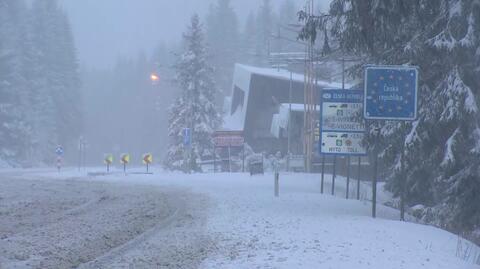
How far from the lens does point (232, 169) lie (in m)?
50.5

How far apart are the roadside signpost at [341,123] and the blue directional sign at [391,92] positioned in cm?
414

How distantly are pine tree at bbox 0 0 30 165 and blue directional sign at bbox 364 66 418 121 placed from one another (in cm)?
4821

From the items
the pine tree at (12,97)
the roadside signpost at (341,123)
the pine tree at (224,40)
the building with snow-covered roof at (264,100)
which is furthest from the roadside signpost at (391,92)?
the pine tree at (224,40)

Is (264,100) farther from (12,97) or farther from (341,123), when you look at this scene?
(341,123)

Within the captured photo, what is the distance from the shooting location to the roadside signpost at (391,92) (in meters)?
14.1

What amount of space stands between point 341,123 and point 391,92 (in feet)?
16.1

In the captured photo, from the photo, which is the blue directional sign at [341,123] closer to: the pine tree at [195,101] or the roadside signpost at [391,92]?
the roadside signpost at [391,92]

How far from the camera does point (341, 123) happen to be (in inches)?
752

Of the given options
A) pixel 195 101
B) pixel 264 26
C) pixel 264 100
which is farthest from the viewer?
pixel 264 26

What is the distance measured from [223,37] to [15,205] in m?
84.8

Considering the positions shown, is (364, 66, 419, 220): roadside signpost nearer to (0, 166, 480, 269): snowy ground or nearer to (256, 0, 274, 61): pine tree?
(0, 166, 480, 269): snowy ground

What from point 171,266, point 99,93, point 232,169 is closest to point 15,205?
point 171,266

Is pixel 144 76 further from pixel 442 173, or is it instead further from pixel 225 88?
pixel 442 173

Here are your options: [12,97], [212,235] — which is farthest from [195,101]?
[212,235]
